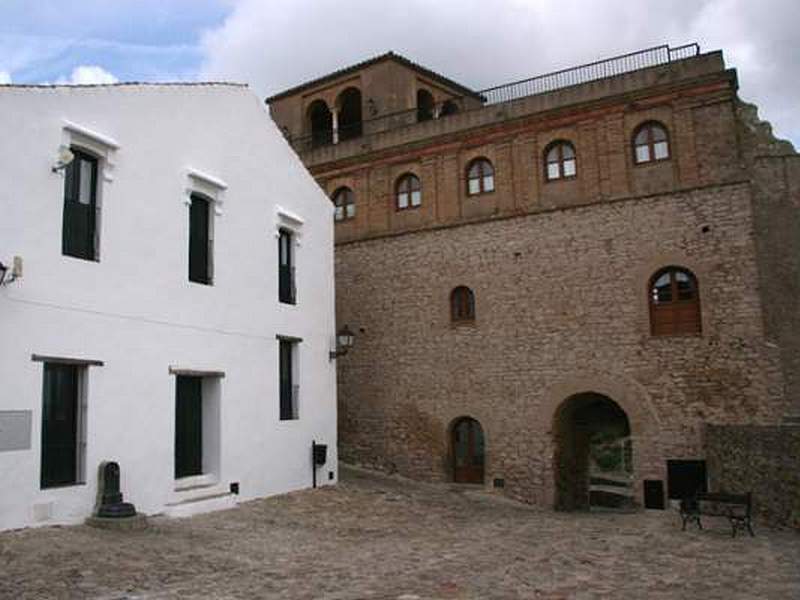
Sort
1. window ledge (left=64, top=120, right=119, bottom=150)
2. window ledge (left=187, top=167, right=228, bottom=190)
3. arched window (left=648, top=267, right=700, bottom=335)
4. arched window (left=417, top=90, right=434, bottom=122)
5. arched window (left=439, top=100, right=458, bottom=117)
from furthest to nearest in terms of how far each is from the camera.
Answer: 1. arched window (left=439, top=100, right=458, bottom=117)
2. arched window (left=417, top=90, right=434, bottom=122)
3. arched window (left=648, top=267, right=700, bottom=335)
4. window ledge (left=187, top=167, right=228, bottom=190)
5. window ledge (left=64, top=120, right=119, bottom=150)

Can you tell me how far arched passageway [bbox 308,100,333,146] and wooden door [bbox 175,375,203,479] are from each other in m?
12.1

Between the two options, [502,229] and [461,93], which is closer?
[502,229]

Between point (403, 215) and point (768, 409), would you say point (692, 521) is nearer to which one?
point (768, 409)

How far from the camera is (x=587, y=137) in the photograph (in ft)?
58.5

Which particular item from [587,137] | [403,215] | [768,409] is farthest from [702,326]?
[403,215]

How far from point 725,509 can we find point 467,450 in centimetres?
674

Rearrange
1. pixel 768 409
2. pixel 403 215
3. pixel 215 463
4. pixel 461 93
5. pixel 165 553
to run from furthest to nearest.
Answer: pixel 461 93 < pixel 403 215 < pixel 768 409 < pixel 215 463 < pixel 165 553

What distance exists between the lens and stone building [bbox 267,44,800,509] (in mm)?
16094

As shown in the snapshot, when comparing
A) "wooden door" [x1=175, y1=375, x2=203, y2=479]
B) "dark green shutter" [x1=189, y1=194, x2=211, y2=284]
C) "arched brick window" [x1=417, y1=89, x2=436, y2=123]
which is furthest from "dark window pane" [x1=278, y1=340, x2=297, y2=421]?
"arched brick window" [x1=417, y1=89, x2=436, y2=123]

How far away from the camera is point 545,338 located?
1764 cm

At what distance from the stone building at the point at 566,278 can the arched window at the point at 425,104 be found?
1.47m

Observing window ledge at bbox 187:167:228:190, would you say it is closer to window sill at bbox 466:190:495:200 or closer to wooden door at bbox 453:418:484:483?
window sill at bbox 466:190:495:200

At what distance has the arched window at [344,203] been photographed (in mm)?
21094

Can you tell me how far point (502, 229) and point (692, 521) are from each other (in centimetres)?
777
